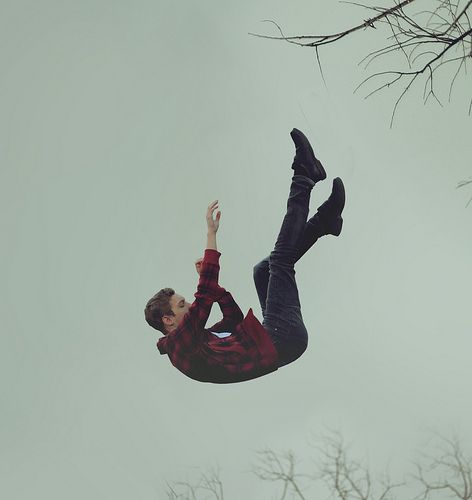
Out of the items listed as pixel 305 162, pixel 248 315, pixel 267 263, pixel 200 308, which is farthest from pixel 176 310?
pixel 305 162

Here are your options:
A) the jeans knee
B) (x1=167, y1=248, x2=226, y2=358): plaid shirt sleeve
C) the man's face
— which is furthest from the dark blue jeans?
the man's face

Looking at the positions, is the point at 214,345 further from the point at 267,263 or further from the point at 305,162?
the point at 305,162

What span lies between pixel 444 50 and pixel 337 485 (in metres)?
14.5

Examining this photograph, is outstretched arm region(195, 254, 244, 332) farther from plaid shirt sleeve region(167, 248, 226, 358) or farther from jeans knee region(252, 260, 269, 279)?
jeans knee region(252, 260, 269, 279)

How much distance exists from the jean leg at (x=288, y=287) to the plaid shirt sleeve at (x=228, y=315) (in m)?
0.15

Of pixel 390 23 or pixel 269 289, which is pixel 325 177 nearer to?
pixel 269 289

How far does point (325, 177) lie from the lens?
402 cm

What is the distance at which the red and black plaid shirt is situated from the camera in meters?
3.68

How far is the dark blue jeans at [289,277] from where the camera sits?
3762 mm

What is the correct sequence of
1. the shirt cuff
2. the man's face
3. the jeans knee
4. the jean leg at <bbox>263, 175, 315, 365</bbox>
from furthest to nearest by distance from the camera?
the jeans knee
the man's face
the jean leg at <bbox>263, 175, 315, 365</bbox>
the shirt cuff

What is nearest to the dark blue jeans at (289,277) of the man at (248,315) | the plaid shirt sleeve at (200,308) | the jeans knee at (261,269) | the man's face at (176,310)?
the man at (248,315)

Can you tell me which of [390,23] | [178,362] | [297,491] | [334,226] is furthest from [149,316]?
[297,491]

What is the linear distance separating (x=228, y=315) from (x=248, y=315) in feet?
0.59

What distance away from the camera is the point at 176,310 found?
391 cm
